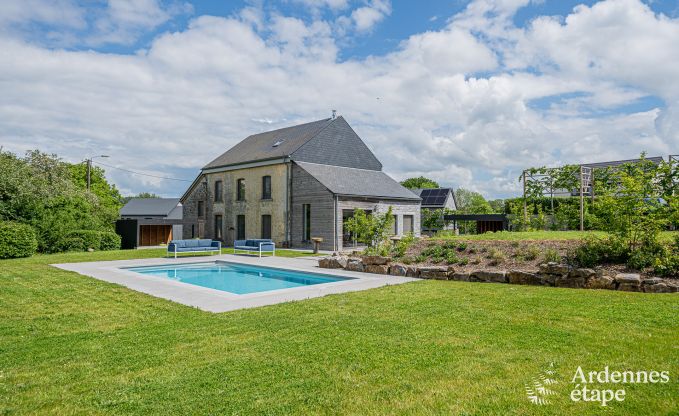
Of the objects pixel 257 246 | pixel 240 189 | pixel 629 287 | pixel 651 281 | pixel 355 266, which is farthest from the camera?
pixel 240 189

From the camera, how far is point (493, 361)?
165 inches

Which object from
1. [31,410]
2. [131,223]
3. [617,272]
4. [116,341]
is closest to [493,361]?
[31,410]

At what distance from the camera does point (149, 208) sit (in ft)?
153

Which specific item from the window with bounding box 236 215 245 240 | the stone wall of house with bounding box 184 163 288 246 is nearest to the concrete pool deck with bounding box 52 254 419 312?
the stone wall of house with bounding box 184 163 288 246

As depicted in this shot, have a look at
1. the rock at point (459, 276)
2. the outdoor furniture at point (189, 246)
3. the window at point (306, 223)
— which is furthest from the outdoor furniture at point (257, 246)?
the rock at point (459, 276)

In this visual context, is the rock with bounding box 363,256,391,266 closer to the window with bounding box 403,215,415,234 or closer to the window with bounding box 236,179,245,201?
the window with bounding box 403,215,415,234

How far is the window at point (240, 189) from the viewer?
90.1 ft

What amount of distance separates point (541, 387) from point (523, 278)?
629 cm

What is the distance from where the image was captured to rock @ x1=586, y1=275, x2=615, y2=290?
830cm

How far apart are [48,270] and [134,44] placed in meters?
7.28

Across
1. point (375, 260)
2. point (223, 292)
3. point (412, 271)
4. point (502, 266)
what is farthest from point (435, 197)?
point (223, 292)

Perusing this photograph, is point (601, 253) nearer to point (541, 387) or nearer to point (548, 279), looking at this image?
point (548, 279)

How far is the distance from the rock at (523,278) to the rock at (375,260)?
371cm

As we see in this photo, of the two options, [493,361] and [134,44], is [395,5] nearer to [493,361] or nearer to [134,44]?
[134,44]
